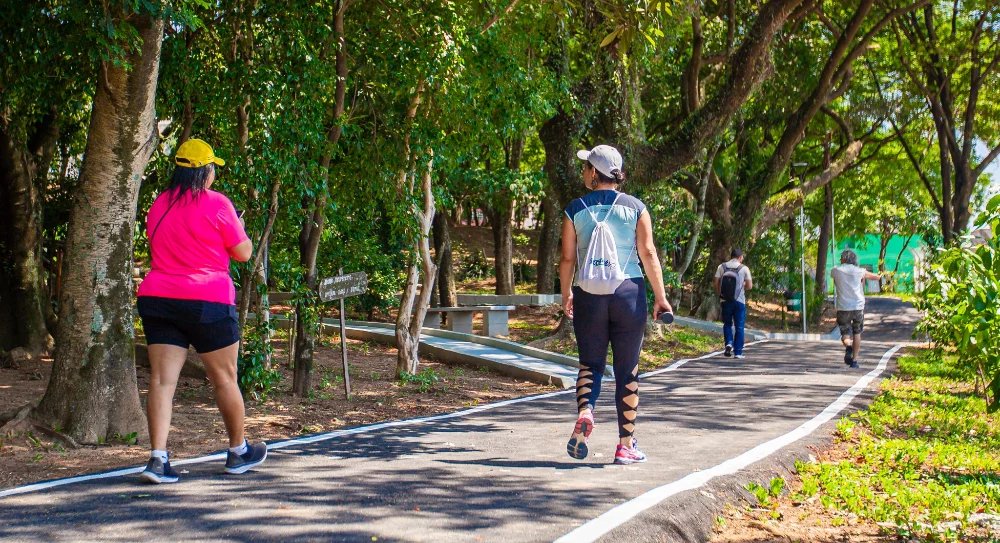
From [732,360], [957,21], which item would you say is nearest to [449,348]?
[732,360]

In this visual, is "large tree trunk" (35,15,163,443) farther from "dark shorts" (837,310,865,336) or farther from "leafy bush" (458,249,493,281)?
"leafy bush" (458,249,493,281)

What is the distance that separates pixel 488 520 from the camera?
179 inches

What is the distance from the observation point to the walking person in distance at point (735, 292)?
1655 centimetres

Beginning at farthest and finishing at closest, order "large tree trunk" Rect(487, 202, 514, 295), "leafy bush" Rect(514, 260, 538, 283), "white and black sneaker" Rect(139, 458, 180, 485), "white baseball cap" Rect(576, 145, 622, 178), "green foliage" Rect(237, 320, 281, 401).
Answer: "leafy bush" Rect(514, 260, 538, 283) → "large tree trunk" Rect(487, 202, 514, 295) → "green foliage" Rect(237, 320, 281, 401) → "white baseball cap" Rect(576, 145, 622, 178) → "white and black sneaker" Rect(139, 458, 180, 485)

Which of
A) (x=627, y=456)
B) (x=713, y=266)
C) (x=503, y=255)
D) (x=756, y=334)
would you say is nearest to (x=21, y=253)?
(x=627, y=456)

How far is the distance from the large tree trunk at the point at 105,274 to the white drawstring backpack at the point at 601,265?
3363 millimetres

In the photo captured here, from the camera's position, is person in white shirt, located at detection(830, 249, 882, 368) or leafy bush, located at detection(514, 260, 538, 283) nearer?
person in white shirt, located at detection(830, 249, 882, 368)

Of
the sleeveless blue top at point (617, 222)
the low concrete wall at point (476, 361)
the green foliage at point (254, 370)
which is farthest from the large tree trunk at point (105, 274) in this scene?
the low concrete wall at point (476, 361)

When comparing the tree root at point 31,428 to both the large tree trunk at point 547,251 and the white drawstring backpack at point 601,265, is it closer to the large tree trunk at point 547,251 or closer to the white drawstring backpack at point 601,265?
the white drawstring backpack at point 601,265

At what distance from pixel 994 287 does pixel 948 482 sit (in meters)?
1.33

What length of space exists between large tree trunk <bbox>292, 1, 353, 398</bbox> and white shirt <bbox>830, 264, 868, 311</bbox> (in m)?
7.99

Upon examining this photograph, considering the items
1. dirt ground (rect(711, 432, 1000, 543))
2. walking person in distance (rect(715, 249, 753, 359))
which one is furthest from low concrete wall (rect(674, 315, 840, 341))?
dirt ground (rect(711, 432, 1000, 543))

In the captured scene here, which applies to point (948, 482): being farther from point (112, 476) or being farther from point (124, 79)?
point (124, 79)

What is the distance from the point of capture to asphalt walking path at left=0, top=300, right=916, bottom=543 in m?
4.34
